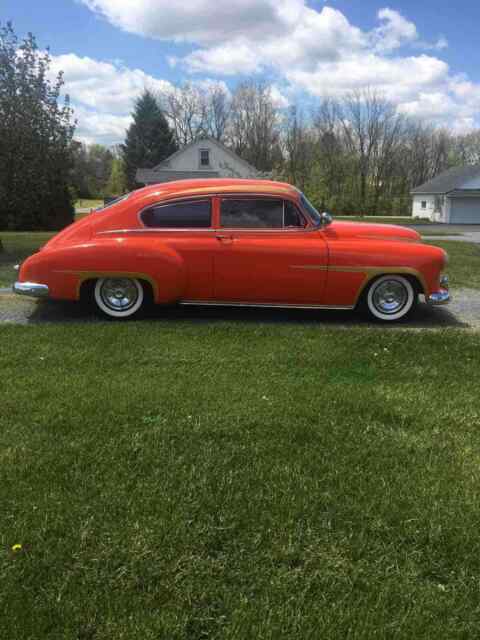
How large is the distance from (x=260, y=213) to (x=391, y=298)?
192cm

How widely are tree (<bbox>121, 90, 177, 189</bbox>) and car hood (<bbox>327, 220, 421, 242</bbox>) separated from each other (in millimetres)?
53641

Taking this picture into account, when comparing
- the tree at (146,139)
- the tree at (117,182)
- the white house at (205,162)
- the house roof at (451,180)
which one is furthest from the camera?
the tree at (117,182)

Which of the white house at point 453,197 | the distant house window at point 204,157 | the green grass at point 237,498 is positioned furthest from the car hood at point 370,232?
the white house at point 453,197

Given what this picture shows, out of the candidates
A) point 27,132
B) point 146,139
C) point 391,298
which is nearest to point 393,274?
point 391,298

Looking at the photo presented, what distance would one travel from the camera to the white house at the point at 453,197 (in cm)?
4681

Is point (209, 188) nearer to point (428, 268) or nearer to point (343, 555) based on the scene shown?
point (428, 268)

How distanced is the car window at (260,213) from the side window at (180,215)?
0.70 ft

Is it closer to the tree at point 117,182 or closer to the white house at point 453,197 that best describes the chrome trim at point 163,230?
the white house at point 453,197

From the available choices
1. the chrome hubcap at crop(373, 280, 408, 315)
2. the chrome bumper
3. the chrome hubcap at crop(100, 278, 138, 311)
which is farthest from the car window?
the chrome bumper

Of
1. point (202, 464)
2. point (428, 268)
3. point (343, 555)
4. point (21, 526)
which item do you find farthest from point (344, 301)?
point (21, 526)

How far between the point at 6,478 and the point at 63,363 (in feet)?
6.60

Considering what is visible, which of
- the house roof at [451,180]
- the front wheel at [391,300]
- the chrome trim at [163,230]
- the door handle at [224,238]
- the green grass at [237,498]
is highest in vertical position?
the house roof at [451,180]

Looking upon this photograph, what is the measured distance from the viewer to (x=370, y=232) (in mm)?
6660

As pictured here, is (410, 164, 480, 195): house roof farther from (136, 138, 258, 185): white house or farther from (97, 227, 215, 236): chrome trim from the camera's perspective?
(97, 227, 215, 236): chrome trim
